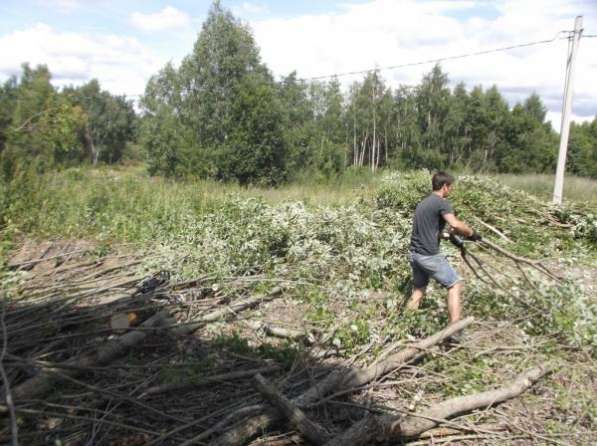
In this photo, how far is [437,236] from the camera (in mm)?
4852

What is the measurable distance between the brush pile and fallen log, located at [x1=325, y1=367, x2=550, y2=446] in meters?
0.01

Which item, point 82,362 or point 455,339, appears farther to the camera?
point 455,339

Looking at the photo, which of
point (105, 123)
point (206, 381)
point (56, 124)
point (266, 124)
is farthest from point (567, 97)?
point (105, 123)

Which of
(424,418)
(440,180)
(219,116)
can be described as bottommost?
(424,418)

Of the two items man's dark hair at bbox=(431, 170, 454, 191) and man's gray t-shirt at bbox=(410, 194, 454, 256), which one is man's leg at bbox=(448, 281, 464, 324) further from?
man's dark hair at bbox=(431, 170, 454, 191)

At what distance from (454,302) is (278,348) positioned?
181 centimetres

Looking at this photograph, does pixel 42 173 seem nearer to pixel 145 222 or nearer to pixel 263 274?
pixel 145 222

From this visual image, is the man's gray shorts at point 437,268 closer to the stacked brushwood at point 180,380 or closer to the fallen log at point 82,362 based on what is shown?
the stacked brushwood at point 180,380

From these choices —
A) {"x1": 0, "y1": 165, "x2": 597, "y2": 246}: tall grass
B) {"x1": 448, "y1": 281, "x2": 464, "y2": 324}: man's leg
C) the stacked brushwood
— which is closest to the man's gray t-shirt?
{"x1": 448, "y1": 281, "x2": 464, "y2": 324}: man's leg

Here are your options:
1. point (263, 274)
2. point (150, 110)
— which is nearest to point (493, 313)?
point (263, 274)

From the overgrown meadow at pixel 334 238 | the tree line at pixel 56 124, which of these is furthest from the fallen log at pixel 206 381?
the tree line at pixel 56 124

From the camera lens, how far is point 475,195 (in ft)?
30.1

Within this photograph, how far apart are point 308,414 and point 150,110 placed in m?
33.1

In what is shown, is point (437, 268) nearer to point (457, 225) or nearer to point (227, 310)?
point (457, 225)
